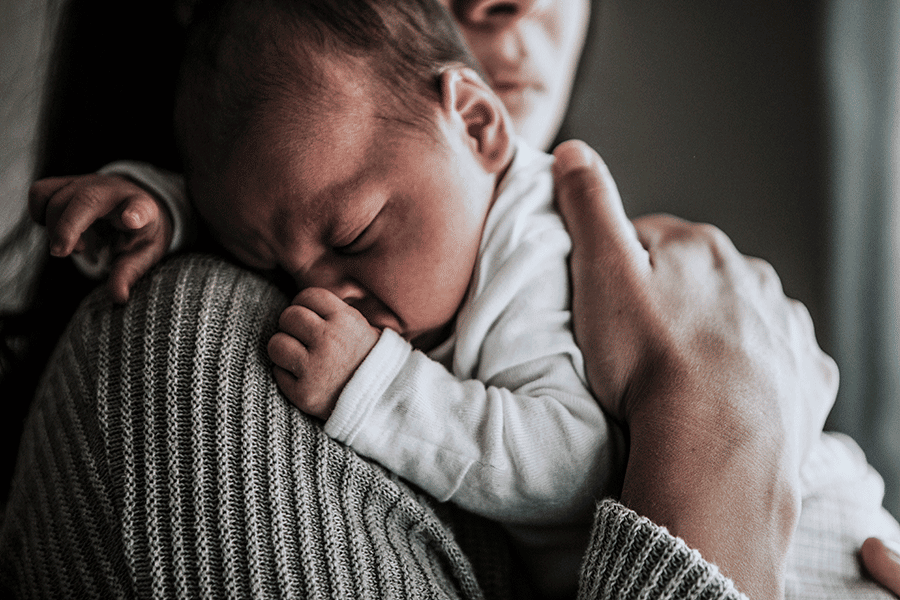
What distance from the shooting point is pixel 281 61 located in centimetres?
68

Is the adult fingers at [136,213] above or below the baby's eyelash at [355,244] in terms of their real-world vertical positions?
below

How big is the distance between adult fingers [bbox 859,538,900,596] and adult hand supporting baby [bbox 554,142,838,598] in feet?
0.47

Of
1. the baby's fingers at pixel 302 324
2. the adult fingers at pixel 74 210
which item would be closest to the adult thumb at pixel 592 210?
the baby's fingers at pixel 302 324

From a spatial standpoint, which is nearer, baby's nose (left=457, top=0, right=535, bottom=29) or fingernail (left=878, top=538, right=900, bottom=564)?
fingernail (left=878, top=538, right=900, bottom=564)

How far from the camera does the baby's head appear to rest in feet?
2.22

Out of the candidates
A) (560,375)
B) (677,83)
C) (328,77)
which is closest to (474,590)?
(560,375)

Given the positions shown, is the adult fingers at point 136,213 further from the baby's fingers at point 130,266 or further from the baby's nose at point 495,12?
the baby's nose at point 495,12

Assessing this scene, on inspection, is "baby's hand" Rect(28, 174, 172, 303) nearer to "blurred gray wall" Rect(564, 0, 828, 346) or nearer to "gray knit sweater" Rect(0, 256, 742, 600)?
"gray knit sweater" Rect(0, 256, 742, 600)

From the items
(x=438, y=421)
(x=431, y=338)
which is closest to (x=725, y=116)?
(x=431, y=338)

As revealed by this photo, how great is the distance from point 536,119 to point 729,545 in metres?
0.73

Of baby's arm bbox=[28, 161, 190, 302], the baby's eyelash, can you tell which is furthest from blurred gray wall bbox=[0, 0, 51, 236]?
the baby's eyelash

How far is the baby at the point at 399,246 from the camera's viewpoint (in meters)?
0.61

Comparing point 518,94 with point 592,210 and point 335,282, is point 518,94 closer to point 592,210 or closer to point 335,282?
point 592,210

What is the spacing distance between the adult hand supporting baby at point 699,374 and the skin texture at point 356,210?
0.17 m
